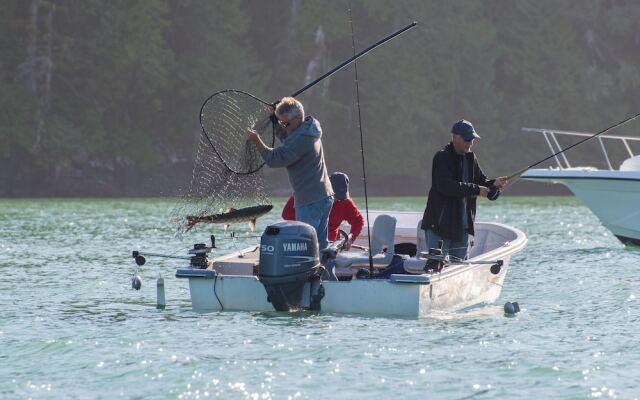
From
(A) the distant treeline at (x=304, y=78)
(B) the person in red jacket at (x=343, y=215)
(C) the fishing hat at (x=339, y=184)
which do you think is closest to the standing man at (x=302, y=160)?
(C) the fishing hat at (x=339, y=184)

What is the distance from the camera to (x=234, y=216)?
12.5 meters

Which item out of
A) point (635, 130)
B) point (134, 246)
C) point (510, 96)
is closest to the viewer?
point (134, 246)

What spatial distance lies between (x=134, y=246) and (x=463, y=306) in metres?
11.6

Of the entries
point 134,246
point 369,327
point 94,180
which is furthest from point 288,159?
point 94,180

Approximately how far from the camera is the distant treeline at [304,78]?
173 feet

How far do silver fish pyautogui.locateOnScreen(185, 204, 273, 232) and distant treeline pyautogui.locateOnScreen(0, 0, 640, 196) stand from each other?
39227mm

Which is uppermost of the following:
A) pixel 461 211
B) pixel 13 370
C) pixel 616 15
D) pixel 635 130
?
pixel 616 15

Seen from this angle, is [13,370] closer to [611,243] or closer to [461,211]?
[461,211]

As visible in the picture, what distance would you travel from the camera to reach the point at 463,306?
13039 millimetres

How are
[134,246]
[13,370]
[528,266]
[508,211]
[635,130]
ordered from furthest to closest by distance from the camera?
[635,130] < [508,211] < [134,246] < [528,266] < [13,370]

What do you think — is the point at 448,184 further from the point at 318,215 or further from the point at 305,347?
the point at 305,347

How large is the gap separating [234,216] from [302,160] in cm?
96

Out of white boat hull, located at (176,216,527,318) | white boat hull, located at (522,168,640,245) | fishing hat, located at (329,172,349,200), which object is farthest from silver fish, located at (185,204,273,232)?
white boat hull, located at (522,168,640,245)

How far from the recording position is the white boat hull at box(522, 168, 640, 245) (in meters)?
20.9
